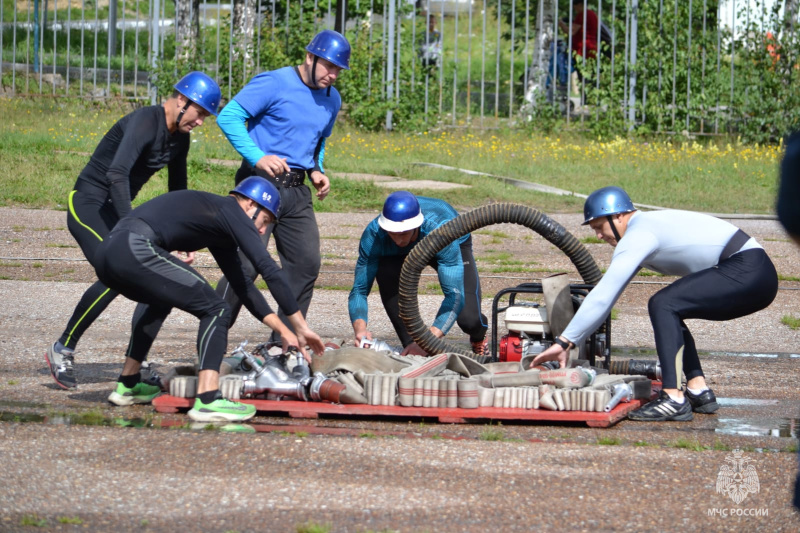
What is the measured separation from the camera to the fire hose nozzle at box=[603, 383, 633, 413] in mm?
5977

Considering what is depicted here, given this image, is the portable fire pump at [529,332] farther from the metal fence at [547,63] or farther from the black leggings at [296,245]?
the metal fence at [547,63]

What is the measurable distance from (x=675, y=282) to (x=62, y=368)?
362 centimetres

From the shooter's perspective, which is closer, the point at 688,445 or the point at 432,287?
the point at 688,445

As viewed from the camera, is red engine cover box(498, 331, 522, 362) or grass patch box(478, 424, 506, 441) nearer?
grass patch box(478, 424, 506, 441)

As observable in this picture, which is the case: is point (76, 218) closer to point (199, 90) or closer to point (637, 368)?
point (199, 90)

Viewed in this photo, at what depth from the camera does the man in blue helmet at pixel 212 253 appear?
225 inches

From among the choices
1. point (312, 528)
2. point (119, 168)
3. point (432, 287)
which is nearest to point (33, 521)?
point (312, 528)

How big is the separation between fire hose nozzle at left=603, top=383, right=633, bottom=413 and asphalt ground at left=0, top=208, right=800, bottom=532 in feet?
0.40

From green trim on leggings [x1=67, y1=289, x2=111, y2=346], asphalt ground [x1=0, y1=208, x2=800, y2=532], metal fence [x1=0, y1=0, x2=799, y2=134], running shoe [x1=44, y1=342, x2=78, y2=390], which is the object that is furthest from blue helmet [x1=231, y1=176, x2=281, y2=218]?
metal fence [x1=0, y1=0, x2=799, y2=134]

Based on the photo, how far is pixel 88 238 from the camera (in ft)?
21.6

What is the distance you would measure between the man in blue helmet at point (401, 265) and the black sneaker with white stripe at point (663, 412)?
156 cm

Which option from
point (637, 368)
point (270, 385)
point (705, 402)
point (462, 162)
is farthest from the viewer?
point (462, 162)

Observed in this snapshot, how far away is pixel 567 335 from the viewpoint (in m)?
6.02

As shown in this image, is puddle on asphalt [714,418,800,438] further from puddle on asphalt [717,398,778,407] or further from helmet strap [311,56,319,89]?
helmet strap [311,56,319,89]
